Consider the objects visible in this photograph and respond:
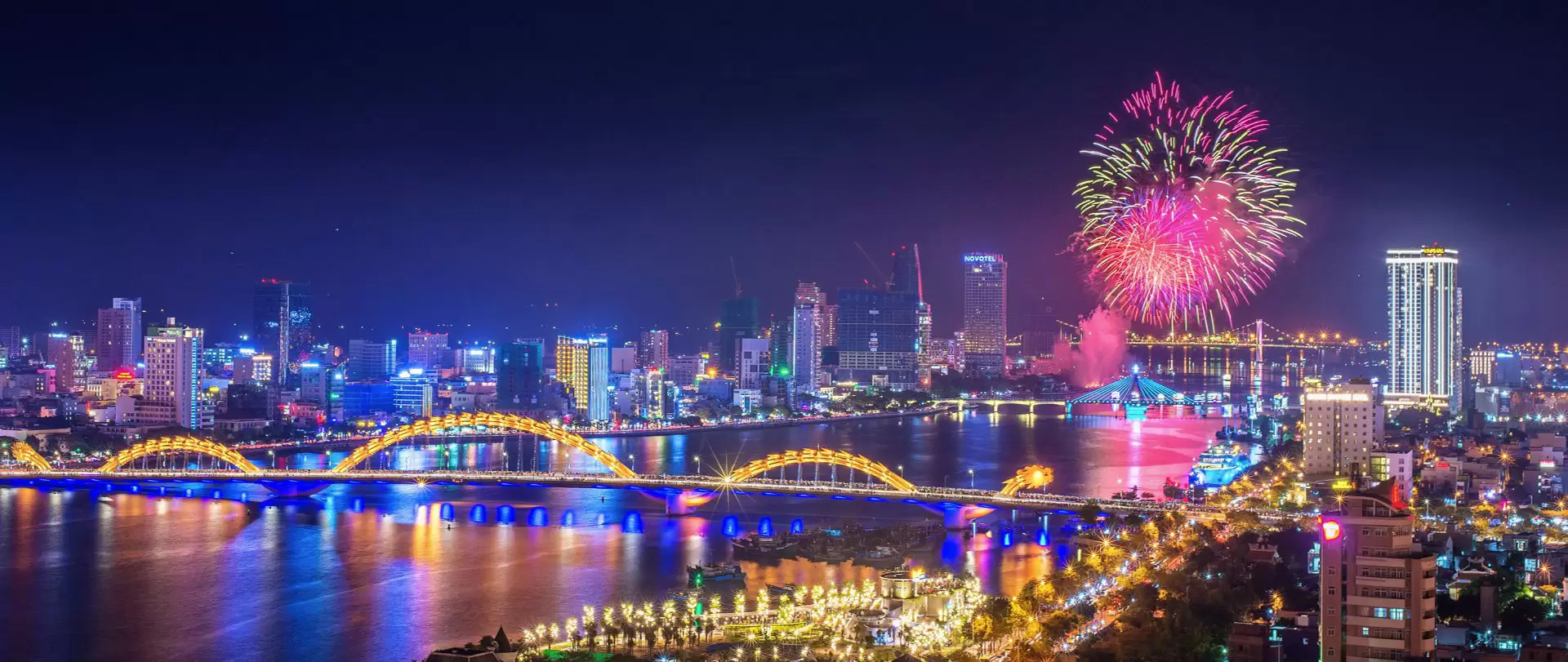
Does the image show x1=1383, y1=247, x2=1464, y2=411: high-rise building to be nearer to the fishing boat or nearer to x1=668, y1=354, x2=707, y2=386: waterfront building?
the fishing boat

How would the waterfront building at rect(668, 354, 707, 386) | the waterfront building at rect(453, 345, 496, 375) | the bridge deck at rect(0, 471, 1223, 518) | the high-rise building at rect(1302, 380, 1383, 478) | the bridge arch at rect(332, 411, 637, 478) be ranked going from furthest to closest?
the waterfront building at rect(453, 345, 496, 375), the waterfront building at rect(668, 354, 707, 386), the bridge arch at rect(332, 411, 637, 478), the high-rise building at rect(1302, 380, 1383, 478), the bridge deck at rect(0, 471, 1223, 518)

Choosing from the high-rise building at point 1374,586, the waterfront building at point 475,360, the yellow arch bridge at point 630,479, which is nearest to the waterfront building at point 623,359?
the waterfront building at point 475,360

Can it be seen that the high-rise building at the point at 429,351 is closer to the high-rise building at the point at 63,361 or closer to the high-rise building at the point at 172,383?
the high-rise building at the point at 63,361

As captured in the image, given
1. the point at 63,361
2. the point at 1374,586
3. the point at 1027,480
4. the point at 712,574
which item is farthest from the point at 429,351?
the point at 1374,586

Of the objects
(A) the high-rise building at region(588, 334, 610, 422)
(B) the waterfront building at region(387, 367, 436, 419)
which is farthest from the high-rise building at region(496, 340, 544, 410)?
(A) the high-rise building at region(588, 334, 610, 422)

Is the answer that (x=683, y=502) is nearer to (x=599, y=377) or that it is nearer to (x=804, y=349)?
(x=599, y=377)

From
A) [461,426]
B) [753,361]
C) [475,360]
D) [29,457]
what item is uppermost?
[753,361]
